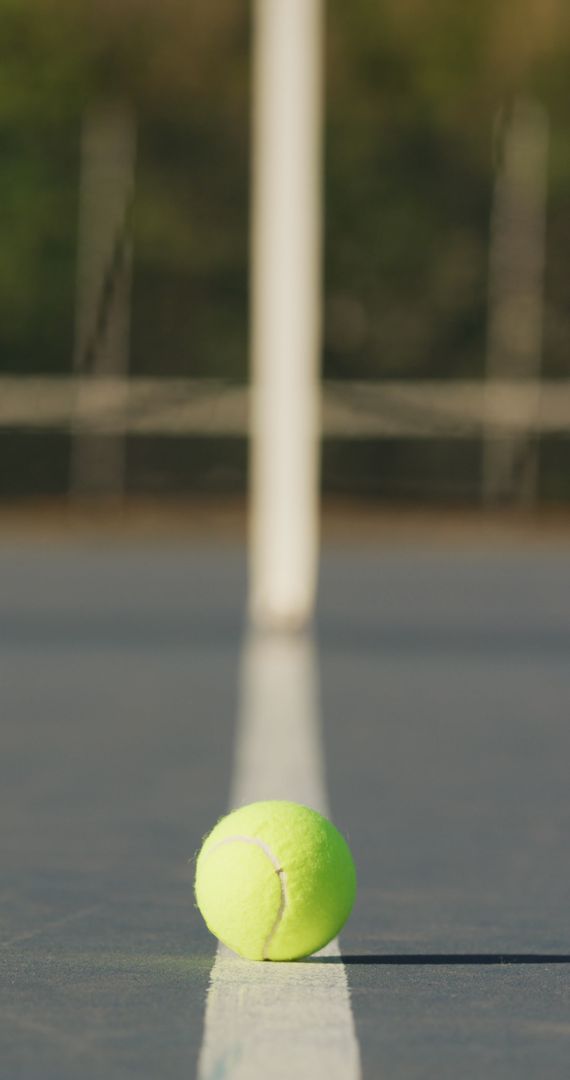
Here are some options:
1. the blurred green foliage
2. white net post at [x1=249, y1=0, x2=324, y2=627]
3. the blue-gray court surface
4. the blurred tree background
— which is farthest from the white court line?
the blurred green foliage

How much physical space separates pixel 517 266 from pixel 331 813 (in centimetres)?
1539

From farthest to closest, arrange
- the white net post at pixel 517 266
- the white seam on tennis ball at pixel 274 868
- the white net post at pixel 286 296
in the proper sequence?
the white net post at pixel 517 266 → the white net post at pixel 286 296 → the white seam on tennis ball at pixel 274 868

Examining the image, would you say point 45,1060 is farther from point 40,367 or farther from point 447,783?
point 40,367

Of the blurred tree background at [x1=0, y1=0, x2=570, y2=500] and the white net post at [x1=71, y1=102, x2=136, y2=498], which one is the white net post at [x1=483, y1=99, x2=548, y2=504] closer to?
the blurred tree background at [x1=0, y1=0, x2=570, y2=500]

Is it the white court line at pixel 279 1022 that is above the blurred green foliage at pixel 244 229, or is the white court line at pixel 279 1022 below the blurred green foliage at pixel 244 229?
above

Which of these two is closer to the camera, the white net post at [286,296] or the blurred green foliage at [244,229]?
the white net post at [286,296]

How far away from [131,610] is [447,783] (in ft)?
22.7

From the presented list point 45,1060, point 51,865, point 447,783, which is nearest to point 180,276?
point 447,783

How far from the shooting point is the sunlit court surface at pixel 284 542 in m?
3.85

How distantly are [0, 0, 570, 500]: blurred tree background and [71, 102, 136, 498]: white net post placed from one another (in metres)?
0.12

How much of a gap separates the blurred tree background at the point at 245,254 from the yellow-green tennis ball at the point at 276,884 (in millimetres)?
16613

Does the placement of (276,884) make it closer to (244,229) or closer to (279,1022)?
(279,1022)

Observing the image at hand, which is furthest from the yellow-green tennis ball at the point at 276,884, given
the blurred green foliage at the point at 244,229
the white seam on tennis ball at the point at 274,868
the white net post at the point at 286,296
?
the blurred green foliage at the point at 244,229

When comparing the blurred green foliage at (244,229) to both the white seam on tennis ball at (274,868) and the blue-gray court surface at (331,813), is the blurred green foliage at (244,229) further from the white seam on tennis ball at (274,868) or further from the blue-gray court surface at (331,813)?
the white seam on tennis ball at (274,868)
